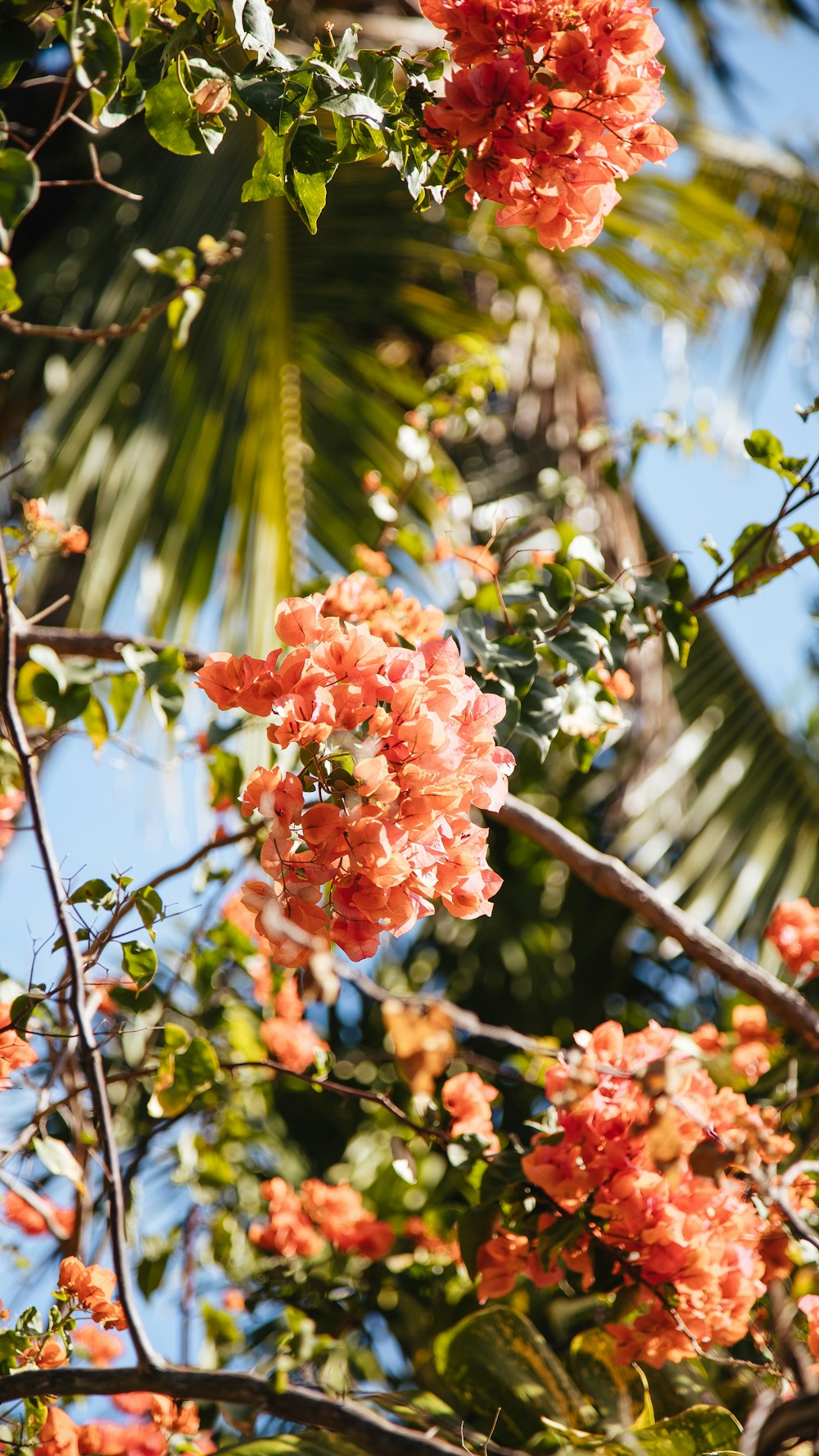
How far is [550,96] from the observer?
0.72m

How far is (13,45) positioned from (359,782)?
1.59 ft

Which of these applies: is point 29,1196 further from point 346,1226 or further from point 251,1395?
point 346,1226

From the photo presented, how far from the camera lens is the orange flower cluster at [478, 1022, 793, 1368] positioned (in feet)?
2.60

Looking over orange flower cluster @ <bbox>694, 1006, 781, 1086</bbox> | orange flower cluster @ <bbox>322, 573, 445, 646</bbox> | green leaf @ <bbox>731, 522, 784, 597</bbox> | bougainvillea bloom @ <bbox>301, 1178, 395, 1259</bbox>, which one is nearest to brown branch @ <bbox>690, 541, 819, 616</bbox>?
green leaf @ <bbox>731, 522, 784, 597</bbox>

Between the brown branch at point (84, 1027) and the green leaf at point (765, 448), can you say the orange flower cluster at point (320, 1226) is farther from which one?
the green leaf at point (765, 448)

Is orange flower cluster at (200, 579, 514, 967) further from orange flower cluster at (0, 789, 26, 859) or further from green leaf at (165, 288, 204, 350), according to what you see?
orange flower cluster at (0, 789, 26, 859)

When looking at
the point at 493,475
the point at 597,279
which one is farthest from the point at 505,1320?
the point at 597,279

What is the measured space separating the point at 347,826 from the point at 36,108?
→ 2.20 metres

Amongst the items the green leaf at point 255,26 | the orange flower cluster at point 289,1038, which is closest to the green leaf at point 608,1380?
the orange flower cluster at point 289,1038

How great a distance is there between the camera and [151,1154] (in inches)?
75.4

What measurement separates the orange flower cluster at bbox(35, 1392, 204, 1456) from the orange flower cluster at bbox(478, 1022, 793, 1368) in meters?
0.32

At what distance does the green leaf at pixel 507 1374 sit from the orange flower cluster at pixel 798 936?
18.6 inches

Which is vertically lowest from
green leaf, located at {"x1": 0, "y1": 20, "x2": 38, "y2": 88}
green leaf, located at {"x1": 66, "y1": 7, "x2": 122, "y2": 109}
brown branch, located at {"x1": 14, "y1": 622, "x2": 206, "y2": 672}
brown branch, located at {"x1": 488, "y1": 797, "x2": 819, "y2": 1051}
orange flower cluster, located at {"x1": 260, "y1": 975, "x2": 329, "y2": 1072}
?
orange flower cluster, located at {"x1": 260, "y1": 975, "x2": 329, "y2": 1072}

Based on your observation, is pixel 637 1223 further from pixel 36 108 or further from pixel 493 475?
pixel 36 108
